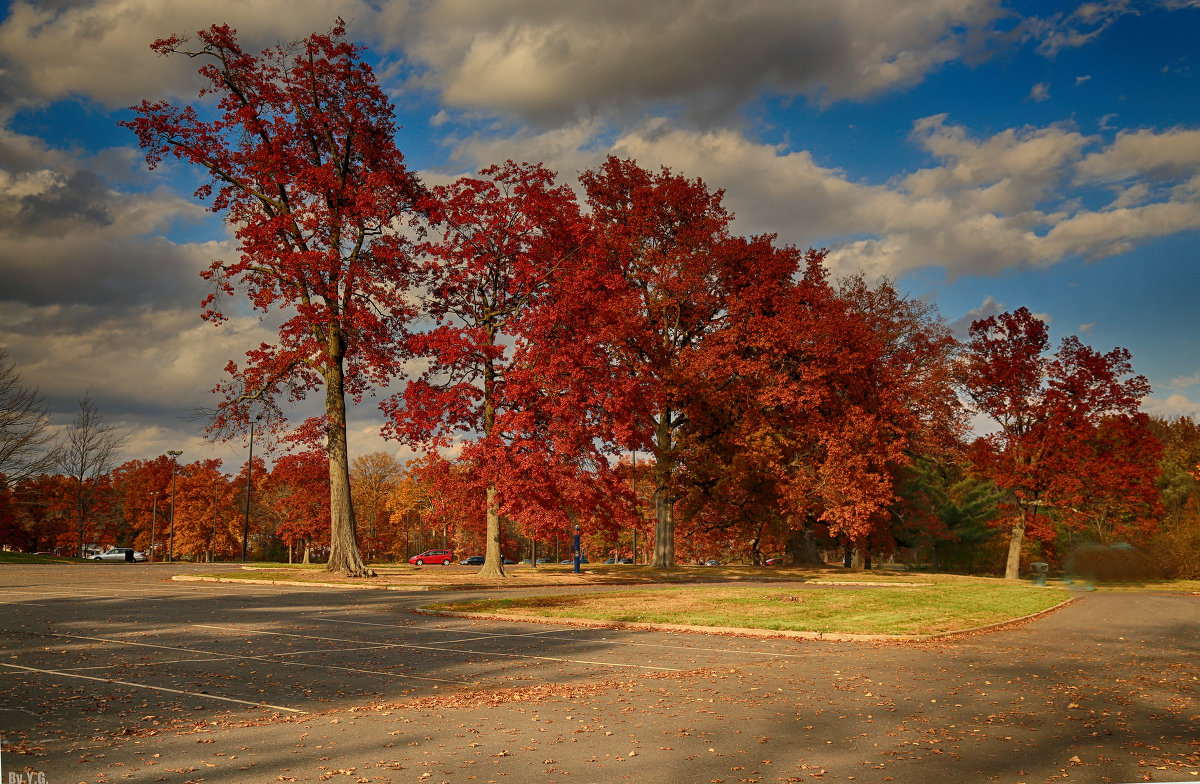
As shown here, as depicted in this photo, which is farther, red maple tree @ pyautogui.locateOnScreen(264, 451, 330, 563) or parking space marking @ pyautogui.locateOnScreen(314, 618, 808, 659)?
red maple tree @ pyautogui.locateOnScreen(264, 451, 330, 563)

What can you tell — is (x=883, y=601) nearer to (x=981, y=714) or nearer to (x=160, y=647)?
(x=981, y=714)

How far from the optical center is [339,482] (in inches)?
1177

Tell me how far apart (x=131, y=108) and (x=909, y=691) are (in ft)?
102

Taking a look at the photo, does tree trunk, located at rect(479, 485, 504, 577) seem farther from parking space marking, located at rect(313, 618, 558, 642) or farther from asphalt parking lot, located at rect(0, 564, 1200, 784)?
asphalt parking lot, located at rect(0, 564, 1200, 784)

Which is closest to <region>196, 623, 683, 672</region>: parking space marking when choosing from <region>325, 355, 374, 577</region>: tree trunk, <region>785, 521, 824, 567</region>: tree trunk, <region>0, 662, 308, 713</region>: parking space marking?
<region>0, 662, 308, 713</region>: parking space marking

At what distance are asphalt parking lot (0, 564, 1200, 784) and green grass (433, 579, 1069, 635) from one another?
1.49 meters

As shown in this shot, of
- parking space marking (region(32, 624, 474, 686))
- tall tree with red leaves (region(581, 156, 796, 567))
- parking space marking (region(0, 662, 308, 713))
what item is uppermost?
tall tree with red leaves (region(581, 156, 796, 567))

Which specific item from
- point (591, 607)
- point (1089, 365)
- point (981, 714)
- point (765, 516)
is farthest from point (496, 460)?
point (1089, 365)

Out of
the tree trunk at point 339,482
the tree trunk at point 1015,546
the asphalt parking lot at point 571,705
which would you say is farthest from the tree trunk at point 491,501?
the tree trunk at point 1015,546

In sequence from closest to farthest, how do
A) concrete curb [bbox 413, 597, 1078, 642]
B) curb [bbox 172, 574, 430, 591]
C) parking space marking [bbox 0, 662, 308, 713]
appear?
parking space marking [bbox 0, 662, 308, 713]
concrete curb [bbox 413, 597, 1078, 642]
curb [bbox 172, 574, 430, 591]

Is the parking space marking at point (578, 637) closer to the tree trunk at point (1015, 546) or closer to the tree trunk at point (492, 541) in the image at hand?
the tree trunk at point (492, 541)

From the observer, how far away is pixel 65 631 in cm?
1338

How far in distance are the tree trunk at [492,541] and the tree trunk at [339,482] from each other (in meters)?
4.39

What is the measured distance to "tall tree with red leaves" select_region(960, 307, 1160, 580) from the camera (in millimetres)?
36225
